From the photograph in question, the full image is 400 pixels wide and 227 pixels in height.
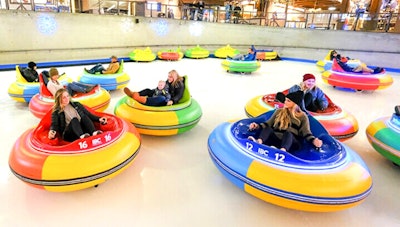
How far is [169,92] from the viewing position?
132 inches

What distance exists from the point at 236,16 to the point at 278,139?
1158 cm

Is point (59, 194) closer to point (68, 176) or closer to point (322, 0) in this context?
point (68, 176)

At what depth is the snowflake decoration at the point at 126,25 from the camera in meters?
9.25

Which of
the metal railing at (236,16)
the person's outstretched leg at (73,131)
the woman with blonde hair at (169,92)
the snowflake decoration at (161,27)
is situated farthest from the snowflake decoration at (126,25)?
the person's outstretched leg at (73,131)

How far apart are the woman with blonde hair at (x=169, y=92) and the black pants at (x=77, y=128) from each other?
79 cm

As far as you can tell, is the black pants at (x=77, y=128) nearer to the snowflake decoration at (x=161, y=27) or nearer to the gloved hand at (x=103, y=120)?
the gloved hand at (x=103, y=120)

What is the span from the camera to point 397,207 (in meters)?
2.21

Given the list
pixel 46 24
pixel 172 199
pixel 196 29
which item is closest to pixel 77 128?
pixel 172 199

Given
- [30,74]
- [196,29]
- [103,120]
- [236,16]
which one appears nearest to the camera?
[103,120]

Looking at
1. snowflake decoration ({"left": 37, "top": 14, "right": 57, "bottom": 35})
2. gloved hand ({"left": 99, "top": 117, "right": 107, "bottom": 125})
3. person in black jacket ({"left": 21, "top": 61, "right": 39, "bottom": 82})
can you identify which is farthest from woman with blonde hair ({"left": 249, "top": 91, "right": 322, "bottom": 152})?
snowflake decoration ({"left": 37, "top": 14, "right": 57, "bottom": 35})

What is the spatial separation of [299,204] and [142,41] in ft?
30.1

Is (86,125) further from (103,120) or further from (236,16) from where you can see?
(236,16)

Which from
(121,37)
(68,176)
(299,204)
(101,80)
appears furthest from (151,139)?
(121,37)

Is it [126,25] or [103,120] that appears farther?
[126,25]
